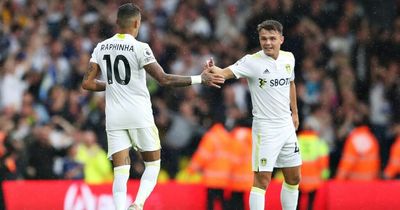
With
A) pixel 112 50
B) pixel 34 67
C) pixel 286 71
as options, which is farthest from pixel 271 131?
pixel 34 67

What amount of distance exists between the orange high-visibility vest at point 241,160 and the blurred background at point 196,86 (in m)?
0.07

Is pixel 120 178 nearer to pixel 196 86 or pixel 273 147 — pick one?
pixel 273 147

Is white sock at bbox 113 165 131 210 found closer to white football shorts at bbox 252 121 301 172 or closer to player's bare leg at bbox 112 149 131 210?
player's bare leg at bbox 112 149 131 210

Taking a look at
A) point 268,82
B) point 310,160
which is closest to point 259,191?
point 268,82

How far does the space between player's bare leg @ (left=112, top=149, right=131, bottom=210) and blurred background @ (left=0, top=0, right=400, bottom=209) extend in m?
5.05

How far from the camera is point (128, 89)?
1158 centimetres

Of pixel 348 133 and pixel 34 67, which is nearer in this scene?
pixel 348 133

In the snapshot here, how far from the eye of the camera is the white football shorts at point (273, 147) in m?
12.0

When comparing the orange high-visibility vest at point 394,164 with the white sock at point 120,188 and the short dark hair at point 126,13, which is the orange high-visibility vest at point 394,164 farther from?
the short dark hair at point 126,13

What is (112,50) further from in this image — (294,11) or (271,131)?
(294,11)

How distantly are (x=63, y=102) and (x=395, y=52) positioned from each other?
6303 mm

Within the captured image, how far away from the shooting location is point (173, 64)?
21.0 meters

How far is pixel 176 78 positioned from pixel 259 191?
1553mm

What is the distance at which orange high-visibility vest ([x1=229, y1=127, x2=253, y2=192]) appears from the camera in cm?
1648
